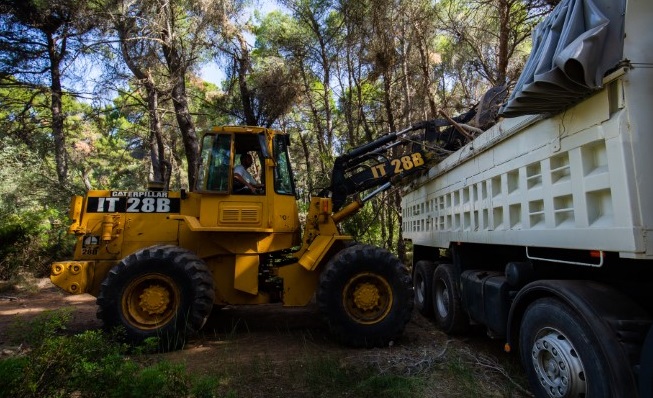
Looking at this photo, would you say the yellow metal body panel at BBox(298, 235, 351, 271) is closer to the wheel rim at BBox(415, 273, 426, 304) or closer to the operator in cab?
the operator in cab

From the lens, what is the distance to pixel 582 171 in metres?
2.90

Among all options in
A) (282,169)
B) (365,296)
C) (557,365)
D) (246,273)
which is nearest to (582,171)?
(557,365)

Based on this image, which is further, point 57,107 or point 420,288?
point 57,107

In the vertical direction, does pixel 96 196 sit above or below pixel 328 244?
above

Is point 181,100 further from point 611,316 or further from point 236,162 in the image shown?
point 611,316

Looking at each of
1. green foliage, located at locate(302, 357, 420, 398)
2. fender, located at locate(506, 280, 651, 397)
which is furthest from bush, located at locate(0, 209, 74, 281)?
fender, located at locate(506, 280, 651, 397)

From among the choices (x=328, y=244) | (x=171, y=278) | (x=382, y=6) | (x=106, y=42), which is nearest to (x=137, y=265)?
(x=171, y=278)

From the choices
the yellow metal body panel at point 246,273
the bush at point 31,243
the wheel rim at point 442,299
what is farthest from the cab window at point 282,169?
the bush at point 31,243

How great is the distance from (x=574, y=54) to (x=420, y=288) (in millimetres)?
5482

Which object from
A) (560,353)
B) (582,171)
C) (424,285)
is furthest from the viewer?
(424,285)

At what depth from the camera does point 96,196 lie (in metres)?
6.25

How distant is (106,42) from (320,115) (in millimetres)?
9746

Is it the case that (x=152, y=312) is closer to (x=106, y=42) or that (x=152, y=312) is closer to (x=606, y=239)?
(x=606, y=239)

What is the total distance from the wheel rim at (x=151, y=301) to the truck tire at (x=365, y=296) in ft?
6.30
